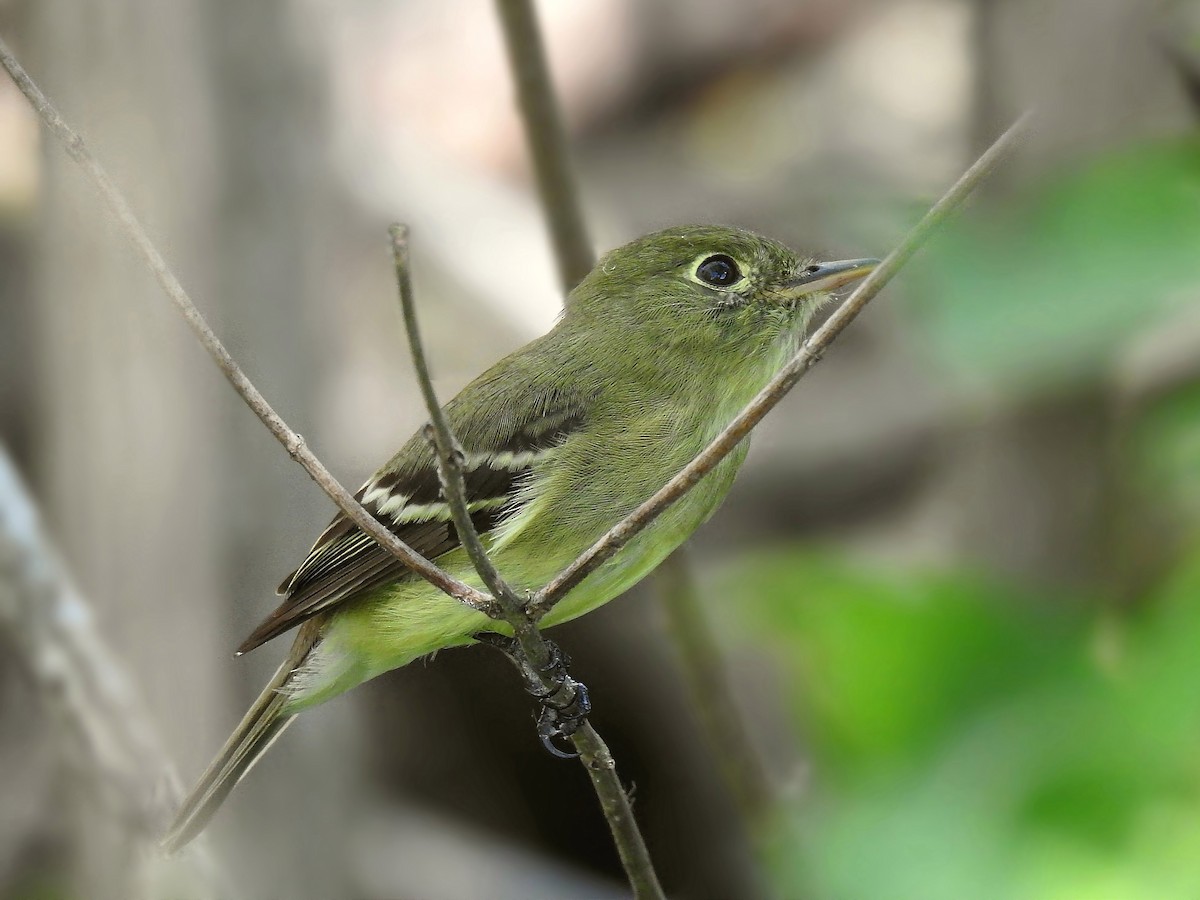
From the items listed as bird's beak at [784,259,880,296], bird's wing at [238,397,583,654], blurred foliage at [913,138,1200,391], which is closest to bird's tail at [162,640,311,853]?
bird's wing at [238,397,583,654]

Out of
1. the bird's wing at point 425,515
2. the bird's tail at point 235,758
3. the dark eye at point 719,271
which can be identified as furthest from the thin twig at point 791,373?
the dark eye at point 719,271

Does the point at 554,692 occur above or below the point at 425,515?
below

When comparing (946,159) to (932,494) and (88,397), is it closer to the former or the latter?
(932,494)

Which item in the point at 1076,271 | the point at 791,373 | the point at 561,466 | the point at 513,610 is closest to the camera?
the point at 791,373

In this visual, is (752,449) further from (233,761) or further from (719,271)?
(233,761)

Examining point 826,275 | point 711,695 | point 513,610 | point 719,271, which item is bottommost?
point 513,610

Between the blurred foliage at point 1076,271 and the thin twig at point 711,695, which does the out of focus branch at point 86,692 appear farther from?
the blurred foliage at point 1076,271

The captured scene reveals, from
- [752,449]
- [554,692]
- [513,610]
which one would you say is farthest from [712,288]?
[752,449]
